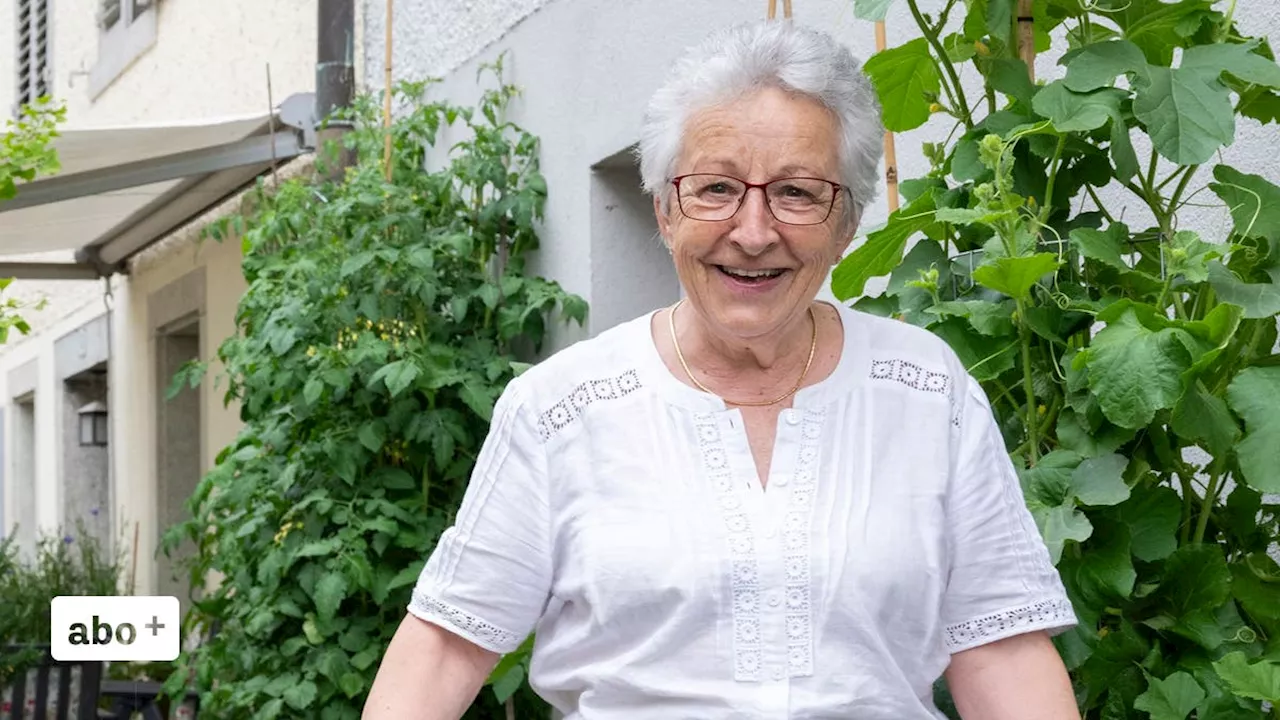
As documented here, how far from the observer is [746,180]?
2.14 metres

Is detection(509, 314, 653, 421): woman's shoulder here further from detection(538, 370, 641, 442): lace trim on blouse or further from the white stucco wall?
the white stucco wall

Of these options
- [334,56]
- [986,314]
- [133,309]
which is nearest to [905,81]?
[986,314]

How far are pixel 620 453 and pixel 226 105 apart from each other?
7.71m

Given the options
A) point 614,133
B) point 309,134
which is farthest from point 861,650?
point 309,134

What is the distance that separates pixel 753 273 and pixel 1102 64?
0.80m

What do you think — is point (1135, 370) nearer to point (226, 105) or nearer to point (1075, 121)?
point (1075, 121)

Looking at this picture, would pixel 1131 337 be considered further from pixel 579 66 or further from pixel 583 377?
pixel 579 66

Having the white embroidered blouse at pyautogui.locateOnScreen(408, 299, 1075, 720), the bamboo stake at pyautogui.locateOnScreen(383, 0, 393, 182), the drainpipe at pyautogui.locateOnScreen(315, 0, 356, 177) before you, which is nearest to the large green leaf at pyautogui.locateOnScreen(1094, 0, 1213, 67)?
the white embroidered blouse at pyautogui.locateOnScreen(408, 299, 1075, 720)

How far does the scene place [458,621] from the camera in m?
2.16

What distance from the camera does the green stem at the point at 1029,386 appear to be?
8.87ft

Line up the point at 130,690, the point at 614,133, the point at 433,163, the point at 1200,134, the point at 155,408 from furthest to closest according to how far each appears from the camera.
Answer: the point at 155,408 → the point at 130,690 → the point at 433,163 → the point at 614,133 → the point at 1200,134

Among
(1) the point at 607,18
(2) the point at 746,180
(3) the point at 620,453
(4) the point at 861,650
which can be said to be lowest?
(4) the point at 861,650

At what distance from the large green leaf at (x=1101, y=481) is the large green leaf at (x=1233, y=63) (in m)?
0.51

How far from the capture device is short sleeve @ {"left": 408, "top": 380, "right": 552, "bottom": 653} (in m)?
2.15
